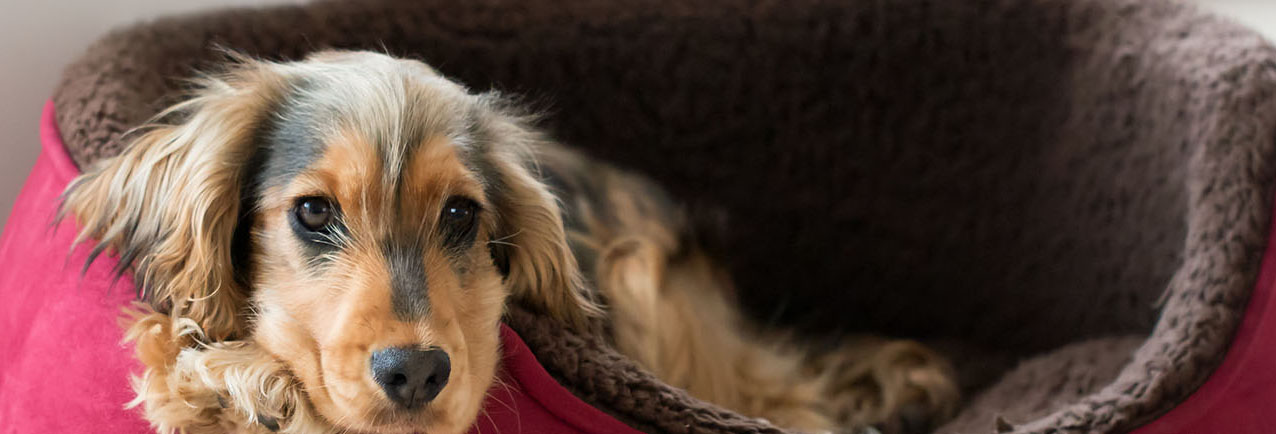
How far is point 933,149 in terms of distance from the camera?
2.02 m

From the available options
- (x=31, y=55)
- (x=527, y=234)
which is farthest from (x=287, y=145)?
(x=31, y=55)

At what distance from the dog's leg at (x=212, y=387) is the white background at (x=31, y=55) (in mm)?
860

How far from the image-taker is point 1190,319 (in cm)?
148

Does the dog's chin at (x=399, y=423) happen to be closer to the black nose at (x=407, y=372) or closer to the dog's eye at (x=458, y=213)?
the black nose at (x=407, y=372)

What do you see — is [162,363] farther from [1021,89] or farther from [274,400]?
[1021,89]

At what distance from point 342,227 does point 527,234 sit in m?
0.27

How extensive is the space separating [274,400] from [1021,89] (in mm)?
1362

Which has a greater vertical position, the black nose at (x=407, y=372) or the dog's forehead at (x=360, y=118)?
the dog's forehead at (x=360, y=118)

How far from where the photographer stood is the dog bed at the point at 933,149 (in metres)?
1.51

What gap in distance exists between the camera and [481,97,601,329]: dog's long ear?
1361 millimetres

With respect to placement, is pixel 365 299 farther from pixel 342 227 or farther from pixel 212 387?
pixel 212 387

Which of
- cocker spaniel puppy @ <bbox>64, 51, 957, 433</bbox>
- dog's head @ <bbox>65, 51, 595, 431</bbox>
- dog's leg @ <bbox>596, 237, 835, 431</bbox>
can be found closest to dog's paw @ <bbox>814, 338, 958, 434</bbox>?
dog's leg @ <bbox>596, 237, 835, 431</bbox>

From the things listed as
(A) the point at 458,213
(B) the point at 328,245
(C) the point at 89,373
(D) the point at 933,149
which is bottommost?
(C) the point at 89,373

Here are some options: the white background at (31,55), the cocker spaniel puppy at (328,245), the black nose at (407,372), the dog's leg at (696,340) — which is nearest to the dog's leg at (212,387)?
the cocker spaniel puppy at (328,245)
